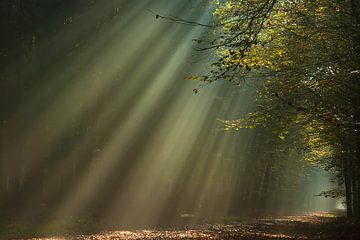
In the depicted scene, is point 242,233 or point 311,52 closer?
point 311,52

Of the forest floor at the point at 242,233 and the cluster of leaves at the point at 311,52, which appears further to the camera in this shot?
the forest floor at the point at 242,233

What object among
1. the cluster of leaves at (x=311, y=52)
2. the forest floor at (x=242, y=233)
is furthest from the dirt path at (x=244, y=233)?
the cluster of leaves at (x=311, y=52)

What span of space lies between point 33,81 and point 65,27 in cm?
306

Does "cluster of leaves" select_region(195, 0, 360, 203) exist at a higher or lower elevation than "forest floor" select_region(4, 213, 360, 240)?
higher

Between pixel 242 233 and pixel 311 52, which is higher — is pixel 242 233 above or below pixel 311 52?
below

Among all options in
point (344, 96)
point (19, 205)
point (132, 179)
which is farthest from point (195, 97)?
point (344, 96)

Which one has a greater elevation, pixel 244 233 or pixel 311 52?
pixel 311 52

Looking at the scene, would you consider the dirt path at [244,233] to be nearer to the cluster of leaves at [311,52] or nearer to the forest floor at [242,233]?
the forest floor at [242,233]

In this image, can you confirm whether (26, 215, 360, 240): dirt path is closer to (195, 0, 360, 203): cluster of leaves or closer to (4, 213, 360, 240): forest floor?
(4, 213, 360, 240): forest floor

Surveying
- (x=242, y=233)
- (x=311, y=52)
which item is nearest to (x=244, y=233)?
(x=242, y=233)

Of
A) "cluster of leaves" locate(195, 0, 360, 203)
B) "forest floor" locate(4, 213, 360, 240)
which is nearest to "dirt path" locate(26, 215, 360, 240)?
"forest floor" locate(4, 213, 360, 240)

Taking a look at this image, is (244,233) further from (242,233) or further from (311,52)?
(311,52)

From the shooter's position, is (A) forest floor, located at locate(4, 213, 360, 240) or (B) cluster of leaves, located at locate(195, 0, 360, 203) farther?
(A) forest floor, located at locate(4, 213, 360, 240)

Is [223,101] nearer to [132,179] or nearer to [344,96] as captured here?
[132,179]
